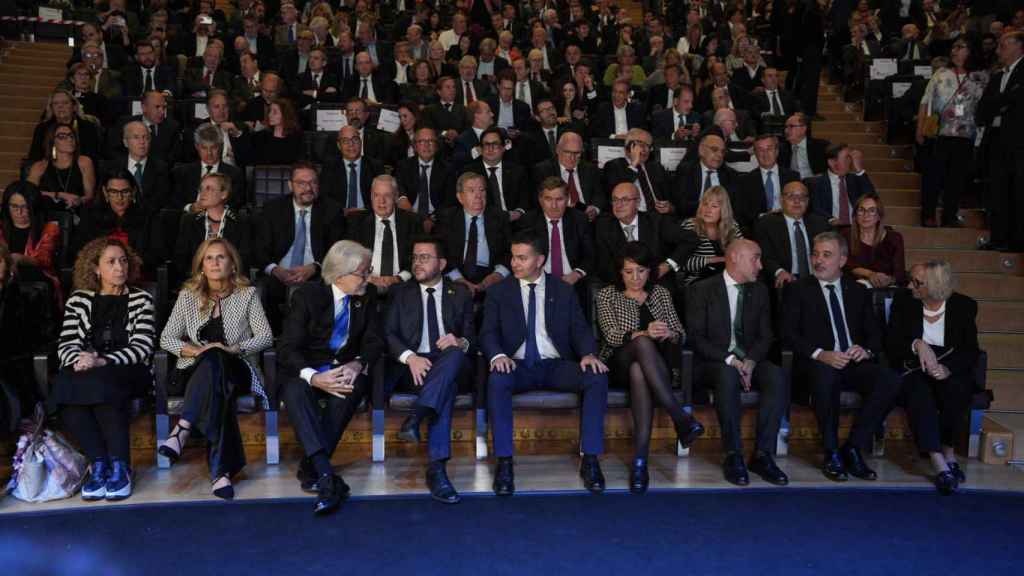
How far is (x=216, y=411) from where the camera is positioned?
4.11 metres

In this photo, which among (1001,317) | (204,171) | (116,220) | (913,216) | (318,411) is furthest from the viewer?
(913,216)

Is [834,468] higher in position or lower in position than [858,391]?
lower

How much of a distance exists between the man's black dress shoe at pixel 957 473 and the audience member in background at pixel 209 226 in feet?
12.0

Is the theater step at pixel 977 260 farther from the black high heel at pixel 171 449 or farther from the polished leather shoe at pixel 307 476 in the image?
the black high heel at pixel 171 449

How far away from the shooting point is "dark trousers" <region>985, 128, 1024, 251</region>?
20.5 ft

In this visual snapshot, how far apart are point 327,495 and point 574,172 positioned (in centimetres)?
317

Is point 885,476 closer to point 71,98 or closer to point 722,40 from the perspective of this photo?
point 71,98

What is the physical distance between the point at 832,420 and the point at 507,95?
448cm

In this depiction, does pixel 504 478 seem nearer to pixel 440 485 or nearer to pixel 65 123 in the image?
pixel 440 485

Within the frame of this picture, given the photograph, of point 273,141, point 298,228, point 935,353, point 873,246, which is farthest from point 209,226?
point 935,353

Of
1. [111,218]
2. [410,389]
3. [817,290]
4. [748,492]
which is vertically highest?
[111,218]

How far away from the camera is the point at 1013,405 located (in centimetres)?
514

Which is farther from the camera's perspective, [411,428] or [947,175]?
[947,175]

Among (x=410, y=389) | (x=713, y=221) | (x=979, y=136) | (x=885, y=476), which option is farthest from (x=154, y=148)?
(x=979, y=136)
